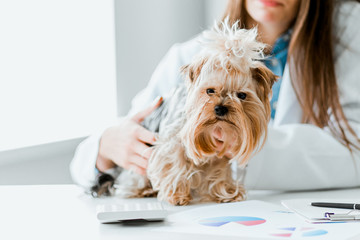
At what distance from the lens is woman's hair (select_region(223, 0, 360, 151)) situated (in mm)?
1496

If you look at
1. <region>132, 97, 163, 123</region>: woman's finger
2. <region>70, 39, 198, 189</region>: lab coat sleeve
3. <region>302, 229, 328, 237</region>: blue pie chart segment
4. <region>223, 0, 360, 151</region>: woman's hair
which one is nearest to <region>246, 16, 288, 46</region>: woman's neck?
<region>223, 0, 360, 151</region>: woman's hair

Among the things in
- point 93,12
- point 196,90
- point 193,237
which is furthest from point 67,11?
point 193,237

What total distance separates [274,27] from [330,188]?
0.63m

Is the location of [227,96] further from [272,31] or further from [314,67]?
[272,31]

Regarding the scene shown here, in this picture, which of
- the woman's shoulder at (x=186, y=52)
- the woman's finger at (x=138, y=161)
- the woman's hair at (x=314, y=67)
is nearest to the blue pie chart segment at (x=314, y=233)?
the woman's finger at (x=138, y=161)

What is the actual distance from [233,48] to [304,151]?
52 cm

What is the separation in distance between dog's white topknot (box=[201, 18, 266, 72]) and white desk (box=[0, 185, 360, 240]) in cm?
34

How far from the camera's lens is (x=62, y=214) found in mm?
1090

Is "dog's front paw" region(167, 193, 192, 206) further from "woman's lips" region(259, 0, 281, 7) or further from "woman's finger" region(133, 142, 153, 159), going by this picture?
"woman's lips" region(259, 0, 281, 7)

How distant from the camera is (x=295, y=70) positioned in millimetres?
1548

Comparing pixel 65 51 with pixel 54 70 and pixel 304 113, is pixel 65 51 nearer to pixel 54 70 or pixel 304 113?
pixel 54 70

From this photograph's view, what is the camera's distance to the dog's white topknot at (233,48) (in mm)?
942

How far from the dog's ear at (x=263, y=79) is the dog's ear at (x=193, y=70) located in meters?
0.10

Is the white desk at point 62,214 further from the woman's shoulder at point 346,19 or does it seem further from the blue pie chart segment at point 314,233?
the woman's shoulder at point 346,19
